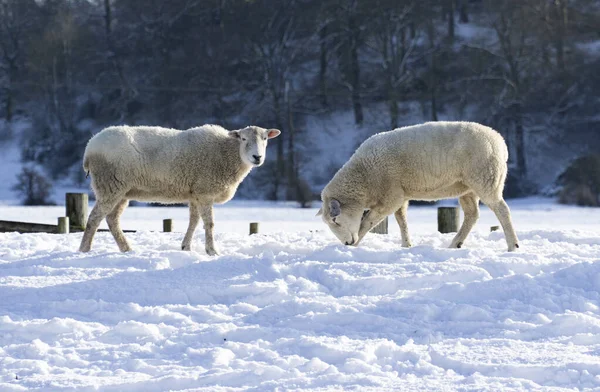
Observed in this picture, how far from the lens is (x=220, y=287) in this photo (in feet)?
27.2

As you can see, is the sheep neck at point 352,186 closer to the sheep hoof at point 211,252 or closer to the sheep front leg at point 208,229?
the sheep front leg at point 208,229

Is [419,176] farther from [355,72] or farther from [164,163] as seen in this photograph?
[355,72]

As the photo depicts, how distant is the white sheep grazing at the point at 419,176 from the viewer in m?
10.6

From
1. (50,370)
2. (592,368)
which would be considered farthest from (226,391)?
(592,368)

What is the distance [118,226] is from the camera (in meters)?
11.1

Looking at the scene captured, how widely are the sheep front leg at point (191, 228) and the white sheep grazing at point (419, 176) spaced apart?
1583 millimetres

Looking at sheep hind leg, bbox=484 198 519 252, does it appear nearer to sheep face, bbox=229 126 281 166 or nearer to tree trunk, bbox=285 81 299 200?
sheep face, bbox=229 126 281 166

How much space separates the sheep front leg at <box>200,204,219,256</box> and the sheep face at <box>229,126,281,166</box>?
28.4 inches

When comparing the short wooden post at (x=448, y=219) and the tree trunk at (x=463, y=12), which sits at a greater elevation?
the tree trunk at (x=463, y=12)

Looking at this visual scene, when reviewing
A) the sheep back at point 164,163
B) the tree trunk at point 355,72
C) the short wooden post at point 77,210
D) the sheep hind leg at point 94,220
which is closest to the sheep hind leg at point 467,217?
the sheep back at point 164,163

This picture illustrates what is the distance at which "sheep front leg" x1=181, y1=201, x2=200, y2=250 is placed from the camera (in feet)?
A: 36.3

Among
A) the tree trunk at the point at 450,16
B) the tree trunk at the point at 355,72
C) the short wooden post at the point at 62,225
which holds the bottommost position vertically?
the short wooden post at the point at 62,225

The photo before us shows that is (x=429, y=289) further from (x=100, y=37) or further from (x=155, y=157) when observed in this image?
(x=100, y=37)

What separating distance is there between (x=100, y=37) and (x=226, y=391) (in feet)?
116
